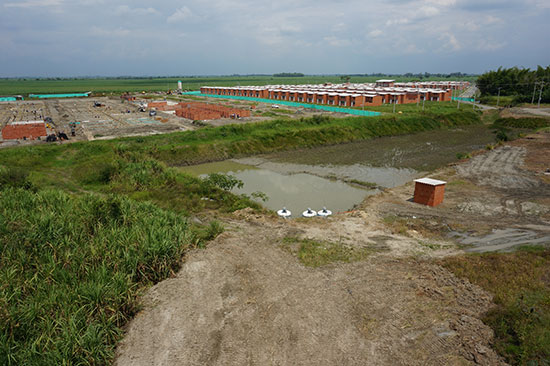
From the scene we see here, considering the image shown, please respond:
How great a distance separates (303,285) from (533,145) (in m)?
→ 36.6

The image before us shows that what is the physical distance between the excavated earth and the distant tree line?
71037 mm

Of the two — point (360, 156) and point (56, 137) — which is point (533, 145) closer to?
point (360, 156)

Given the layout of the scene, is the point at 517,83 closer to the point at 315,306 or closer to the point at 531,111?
the point at 531,111

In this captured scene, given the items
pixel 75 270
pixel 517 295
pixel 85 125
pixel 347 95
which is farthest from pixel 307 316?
pixel 347 95

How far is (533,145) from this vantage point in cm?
3406

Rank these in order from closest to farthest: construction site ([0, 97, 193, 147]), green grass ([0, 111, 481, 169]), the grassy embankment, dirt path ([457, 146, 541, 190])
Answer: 1. the grassy embankment
2. dirt path ([457, 146, 541, 190])
3. green grass ([0, 111, 481, 169])
4. construction site ([0, 97, 193, 147])

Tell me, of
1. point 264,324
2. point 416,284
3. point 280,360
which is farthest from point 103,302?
point 416,284

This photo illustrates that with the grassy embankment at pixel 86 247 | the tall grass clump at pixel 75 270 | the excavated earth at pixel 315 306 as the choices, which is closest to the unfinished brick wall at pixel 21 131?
the grassy embankment at pixel 86 247

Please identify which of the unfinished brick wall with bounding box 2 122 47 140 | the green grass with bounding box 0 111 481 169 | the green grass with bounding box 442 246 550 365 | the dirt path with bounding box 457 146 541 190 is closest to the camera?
the green grass with bounding box 442 246 550 365

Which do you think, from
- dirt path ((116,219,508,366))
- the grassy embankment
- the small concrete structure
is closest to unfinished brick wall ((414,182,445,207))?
the small concrete structure

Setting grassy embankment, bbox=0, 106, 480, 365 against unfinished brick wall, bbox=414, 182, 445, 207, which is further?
unfinished brick wall, bbox=414, 182, 445, 207

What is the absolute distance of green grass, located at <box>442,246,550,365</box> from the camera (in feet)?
21.1

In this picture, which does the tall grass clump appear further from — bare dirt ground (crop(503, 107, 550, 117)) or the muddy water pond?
bare dirt ground (crop(503, 107, 550, 117))

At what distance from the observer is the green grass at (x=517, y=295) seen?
21.1 ft
